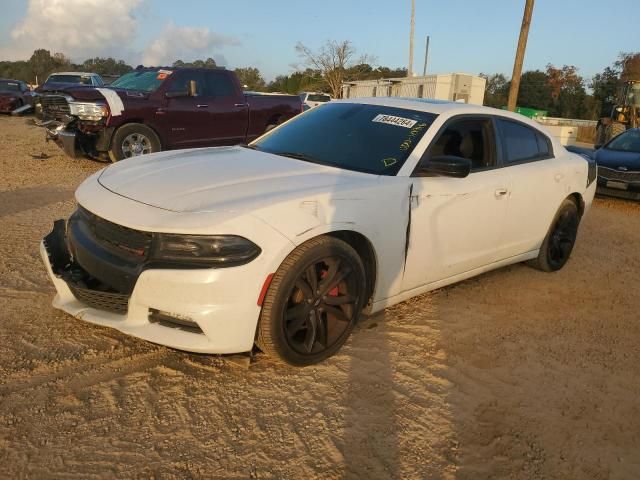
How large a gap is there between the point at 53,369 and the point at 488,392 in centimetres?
240

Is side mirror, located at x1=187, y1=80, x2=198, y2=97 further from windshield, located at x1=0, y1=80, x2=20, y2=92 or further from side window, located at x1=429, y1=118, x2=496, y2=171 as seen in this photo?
windshield, located at x1=0, y1=80, x2=20, y2=92

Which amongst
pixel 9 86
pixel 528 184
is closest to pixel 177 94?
pixel 528 184

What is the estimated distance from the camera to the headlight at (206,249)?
105 inches

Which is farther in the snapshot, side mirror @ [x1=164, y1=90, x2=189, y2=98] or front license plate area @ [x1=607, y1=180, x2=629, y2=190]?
front license plate area @ [x1=607, y1=180, x2=629, y2=190]

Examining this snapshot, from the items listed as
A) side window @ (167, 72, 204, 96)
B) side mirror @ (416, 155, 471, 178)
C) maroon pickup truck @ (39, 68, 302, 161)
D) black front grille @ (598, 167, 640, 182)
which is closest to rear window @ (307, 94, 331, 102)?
maroon pickup truck @ (39, 68, 302, 161)

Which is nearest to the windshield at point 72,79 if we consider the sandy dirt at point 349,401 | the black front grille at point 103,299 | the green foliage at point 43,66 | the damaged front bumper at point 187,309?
the sandy dirt at point 349,401

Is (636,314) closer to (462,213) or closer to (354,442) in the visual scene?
(462,213)

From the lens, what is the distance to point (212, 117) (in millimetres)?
9797

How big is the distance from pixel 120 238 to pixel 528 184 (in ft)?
Result: 10.5

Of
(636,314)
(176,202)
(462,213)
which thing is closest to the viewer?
(176,202)

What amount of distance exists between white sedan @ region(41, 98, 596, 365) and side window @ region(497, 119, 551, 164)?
0.06ft

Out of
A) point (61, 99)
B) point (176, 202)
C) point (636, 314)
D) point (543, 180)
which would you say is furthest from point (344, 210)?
point (61, 99)

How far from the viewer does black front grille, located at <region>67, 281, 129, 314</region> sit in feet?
9.23

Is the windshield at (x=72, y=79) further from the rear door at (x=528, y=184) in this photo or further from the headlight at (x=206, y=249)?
the headlight at (x=206, y=249)
